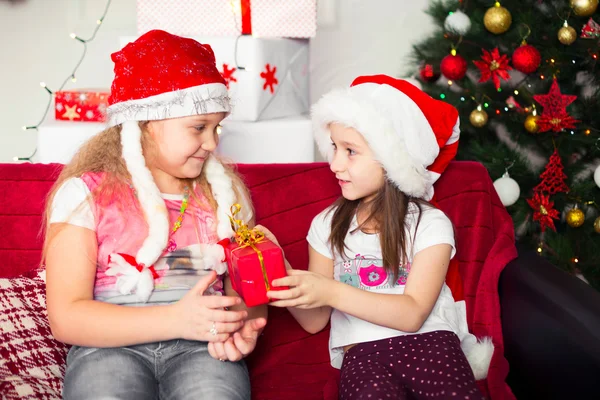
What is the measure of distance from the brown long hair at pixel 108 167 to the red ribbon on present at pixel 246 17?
990 mm

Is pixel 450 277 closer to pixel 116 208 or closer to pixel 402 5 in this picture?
pixel 116 208

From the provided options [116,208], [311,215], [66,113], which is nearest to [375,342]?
[311,215]

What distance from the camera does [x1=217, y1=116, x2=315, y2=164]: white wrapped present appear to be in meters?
2.54

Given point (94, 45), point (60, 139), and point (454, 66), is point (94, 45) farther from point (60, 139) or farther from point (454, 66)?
point (454, 66)

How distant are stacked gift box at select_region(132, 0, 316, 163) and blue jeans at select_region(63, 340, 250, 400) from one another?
3.68 feet

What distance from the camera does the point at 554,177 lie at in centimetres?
280

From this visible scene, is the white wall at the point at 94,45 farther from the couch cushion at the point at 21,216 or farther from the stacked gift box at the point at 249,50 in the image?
the couch cushion at the point at 21,216

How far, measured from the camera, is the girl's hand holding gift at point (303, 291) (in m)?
1.45

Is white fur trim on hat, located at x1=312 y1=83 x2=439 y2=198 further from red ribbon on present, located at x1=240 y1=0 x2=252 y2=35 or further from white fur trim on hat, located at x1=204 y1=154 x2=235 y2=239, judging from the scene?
red ribbon on present, located at x1=240 y1=0 x2=252 y2=35

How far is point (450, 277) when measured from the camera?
1.79 metres

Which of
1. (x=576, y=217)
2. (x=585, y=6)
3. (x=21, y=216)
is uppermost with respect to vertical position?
(x=585, y=6)

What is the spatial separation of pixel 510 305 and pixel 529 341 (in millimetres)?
138

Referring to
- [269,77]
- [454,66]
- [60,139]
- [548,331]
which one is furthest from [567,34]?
[60,139]

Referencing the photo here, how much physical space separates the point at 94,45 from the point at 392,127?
6.94ft
